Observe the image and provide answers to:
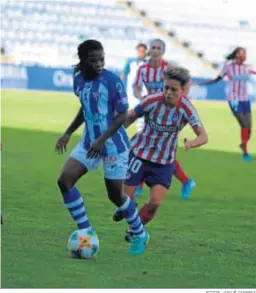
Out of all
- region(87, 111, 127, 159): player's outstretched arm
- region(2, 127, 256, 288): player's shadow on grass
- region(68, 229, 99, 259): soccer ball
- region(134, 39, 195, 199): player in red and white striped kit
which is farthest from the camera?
region(134, 39, 195, 199): player in red and white striped kit

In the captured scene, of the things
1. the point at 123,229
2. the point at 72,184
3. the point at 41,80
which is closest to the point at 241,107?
the point at 123,229

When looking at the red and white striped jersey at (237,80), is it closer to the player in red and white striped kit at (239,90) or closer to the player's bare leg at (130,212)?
the player in red and white striped kit at (239,90)

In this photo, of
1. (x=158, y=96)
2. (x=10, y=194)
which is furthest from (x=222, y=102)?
(x=158, y=96)

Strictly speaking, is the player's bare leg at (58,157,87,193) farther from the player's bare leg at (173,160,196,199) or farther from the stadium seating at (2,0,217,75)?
the stadium seating at (2,0,217,75)

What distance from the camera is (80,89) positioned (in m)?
8.95

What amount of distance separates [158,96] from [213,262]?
1708 mm

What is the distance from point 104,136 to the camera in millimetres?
8766

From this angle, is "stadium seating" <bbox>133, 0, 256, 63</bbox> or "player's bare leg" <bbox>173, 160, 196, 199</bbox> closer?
"player's bare leg" <bbox>173, 160, 196, 199</bbox>

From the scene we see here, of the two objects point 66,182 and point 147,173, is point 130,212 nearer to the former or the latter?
point 66,182

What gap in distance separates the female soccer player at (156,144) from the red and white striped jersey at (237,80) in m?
11.2

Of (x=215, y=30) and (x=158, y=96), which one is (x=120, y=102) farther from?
(x=215, y=30)

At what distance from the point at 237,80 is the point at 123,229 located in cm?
1108

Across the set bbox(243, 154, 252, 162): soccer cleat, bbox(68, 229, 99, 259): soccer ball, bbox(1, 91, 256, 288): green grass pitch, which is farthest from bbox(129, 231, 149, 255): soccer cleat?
bbox(243, 154, 252, 162): soccer cleat

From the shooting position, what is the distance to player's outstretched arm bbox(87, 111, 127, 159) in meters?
8.76
